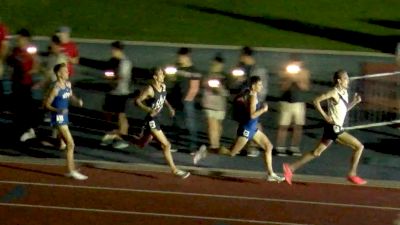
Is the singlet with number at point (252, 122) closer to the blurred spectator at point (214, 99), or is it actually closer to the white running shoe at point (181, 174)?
the blurred spectator at point (214, 99)

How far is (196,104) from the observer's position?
19.4 meters

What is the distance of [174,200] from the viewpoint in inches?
547

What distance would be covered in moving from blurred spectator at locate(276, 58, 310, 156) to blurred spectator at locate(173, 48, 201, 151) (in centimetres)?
145

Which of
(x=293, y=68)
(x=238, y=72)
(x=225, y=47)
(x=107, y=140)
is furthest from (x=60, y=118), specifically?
(x=225, y=47)

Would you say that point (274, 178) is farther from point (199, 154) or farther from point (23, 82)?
point (23, 82)

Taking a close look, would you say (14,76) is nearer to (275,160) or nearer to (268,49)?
(275,160)

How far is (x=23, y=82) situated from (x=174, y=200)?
14.8 feet

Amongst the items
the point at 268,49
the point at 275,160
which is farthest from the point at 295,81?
the point at 268,49

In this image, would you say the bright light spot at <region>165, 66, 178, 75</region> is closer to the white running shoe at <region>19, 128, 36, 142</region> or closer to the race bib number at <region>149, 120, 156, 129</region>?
the race bib number at <region>149, 120, 156, 129</region>

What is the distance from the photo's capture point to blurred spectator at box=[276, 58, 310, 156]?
622 inches

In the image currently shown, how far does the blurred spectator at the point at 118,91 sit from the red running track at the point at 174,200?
1444 mm

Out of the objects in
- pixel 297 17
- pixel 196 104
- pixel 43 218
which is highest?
pixel 297 17

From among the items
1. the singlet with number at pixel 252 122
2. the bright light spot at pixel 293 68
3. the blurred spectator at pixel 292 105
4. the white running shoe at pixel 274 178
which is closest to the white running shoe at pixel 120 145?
the blurred spectator at pixel 292 105

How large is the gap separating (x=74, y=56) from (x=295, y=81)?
13.5ft
